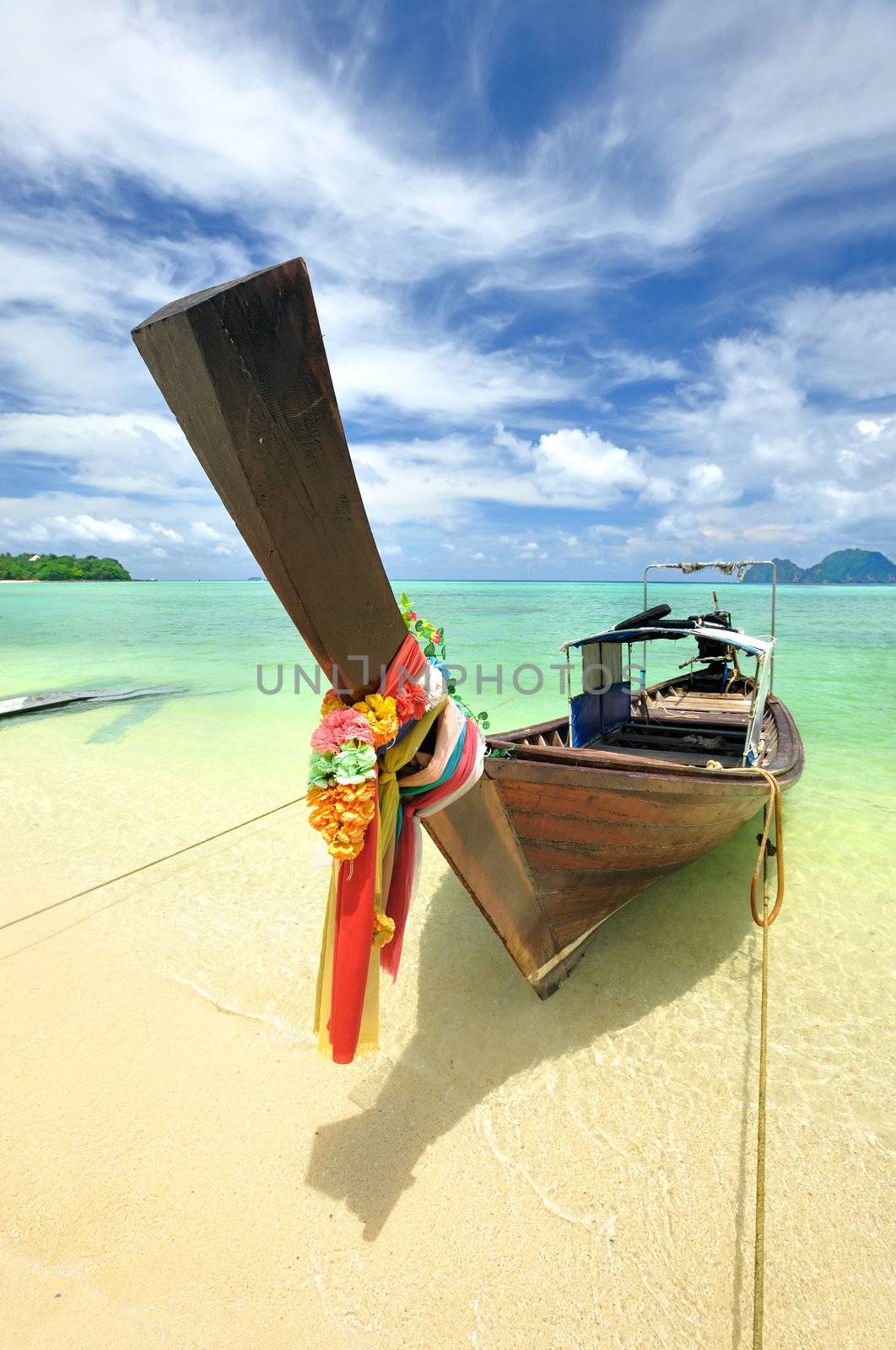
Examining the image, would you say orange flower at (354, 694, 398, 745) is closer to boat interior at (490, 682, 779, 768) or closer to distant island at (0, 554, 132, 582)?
boat interior at (490, 682, 779, 768)

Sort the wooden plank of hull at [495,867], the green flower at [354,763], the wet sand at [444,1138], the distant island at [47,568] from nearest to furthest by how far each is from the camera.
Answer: the green flower at [354,763] → the wet sand at [444,1138] → the wooden plank of hull at [495,867] → the distant island at [47,568]

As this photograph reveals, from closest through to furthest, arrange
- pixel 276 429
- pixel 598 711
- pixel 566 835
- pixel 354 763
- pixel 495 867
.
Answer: pixel 276 429 < pixel 354 763 < pixel 495 867 < pixel 566 835 < pixel 598 711

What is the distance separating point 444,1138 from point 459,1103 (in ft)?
0.64

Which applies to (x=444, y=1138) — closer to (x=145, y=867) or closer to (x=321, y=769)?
(x=321, y=769)

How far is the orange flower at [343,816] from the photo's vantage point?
1.79 meters

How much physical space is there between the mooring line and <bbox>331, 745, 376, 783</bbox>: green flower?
4.23 metres

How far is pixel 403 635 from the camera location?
1939 millimetres

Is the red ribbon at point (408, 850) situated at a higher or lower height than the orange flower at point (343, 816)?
lower

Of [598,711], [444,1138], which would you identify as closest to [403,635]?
[444,1138]

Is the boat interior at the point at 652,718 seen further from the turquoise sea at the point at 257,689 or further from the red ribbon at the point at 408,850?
the red ribbon at the point at 408,850

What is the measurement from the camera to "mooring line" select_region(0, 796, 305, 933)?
4.56 meters

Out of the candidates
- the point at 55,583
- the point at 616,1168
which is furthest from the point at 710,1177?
the point at 55,583

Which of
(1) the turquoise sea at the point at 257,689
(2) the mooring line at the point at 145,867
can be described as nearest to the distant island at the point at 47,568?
(1) the turquoise sea at the point at 257,689

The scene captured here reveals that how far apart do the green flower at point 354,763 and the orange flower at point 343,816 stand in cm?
3
